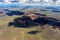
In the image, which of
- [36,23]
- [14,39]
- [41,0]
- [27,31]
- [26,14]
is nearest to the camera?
[14,39]

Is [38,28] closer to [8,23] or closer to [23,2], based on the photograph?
[8,23]

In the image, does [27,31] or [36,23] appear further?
[36,23]

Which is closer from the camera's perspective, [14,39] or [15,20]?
[14,39]

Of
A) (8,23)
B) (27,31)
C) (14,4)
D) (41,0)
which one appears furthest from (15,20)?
(41,0)

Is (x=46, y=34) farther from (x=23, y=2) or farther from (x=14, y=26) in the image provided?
(x=23, y=2)

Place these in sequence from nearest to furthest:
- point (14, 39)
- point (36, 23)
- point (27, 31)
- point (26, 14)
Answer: point (14, 39) → point (27, 31) → point (36, 23) → point (26, 14)

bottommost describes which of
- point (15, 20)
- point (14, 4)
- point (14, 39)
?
point (14, 39)

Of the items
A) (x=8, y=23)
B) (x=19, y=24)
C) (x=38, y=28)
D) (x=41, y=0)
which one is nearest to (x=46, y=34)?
(x=38, y=28)

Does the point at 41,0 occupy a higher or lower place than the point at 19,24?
higher

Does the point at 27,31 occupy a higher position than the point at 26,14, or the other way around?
the point at 26,14
